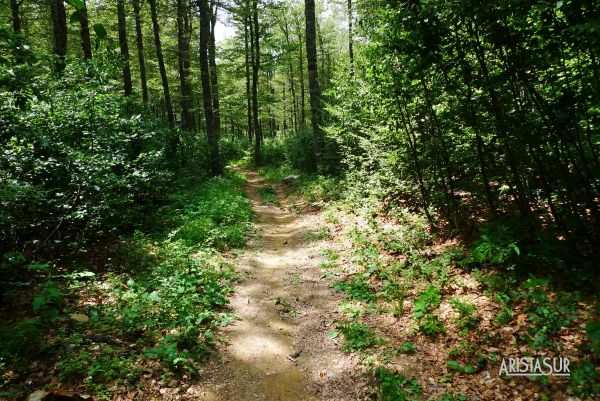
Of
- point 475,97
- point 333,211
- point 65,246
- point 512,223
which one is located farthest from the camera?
point 333,211

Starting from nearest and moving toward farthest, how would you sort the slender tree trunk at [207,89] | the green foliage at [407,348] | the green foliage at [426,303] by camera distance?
the green foliage at [407,348]
the green foliage at [426,303]
the slender tree trunk at [207,89]

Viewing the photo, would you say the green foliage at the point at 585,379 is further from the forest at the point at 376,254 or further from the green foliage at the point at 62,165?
the green foliage at the point at 62,165

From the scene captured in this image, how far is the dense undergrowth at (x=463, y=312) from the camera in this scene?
12.4 ft

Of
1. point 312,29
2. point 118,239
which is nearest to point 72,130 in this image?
point 118,239

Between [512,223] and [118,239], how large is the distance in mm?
7833

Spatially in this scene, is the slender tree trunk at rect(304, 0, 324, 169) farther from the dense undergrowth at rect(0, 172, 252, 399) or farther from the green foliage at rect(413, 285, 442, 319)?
the green foliage at rect(413, 285, 442, 319)

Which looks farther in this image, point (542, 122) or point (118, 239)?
point (118, 239)

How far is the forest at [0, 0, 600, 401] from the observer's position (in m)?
3.93

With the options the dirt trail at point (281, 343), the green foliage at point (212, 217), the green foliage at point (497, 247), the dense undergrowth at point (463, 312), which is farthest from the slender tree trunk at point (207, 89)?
the green foliage at point (497, 247)

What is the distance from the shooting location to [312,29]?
1417 cm

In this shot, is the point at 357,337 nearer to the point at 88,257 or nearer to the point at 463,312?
the point at 463,312

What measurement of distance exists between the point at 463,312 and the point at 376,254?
254cm

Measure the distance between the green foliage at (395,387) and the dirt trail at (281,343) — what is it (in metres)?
0.27

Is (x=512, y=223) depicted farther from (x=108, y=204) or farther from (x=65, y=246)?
(x=65, y=246)
